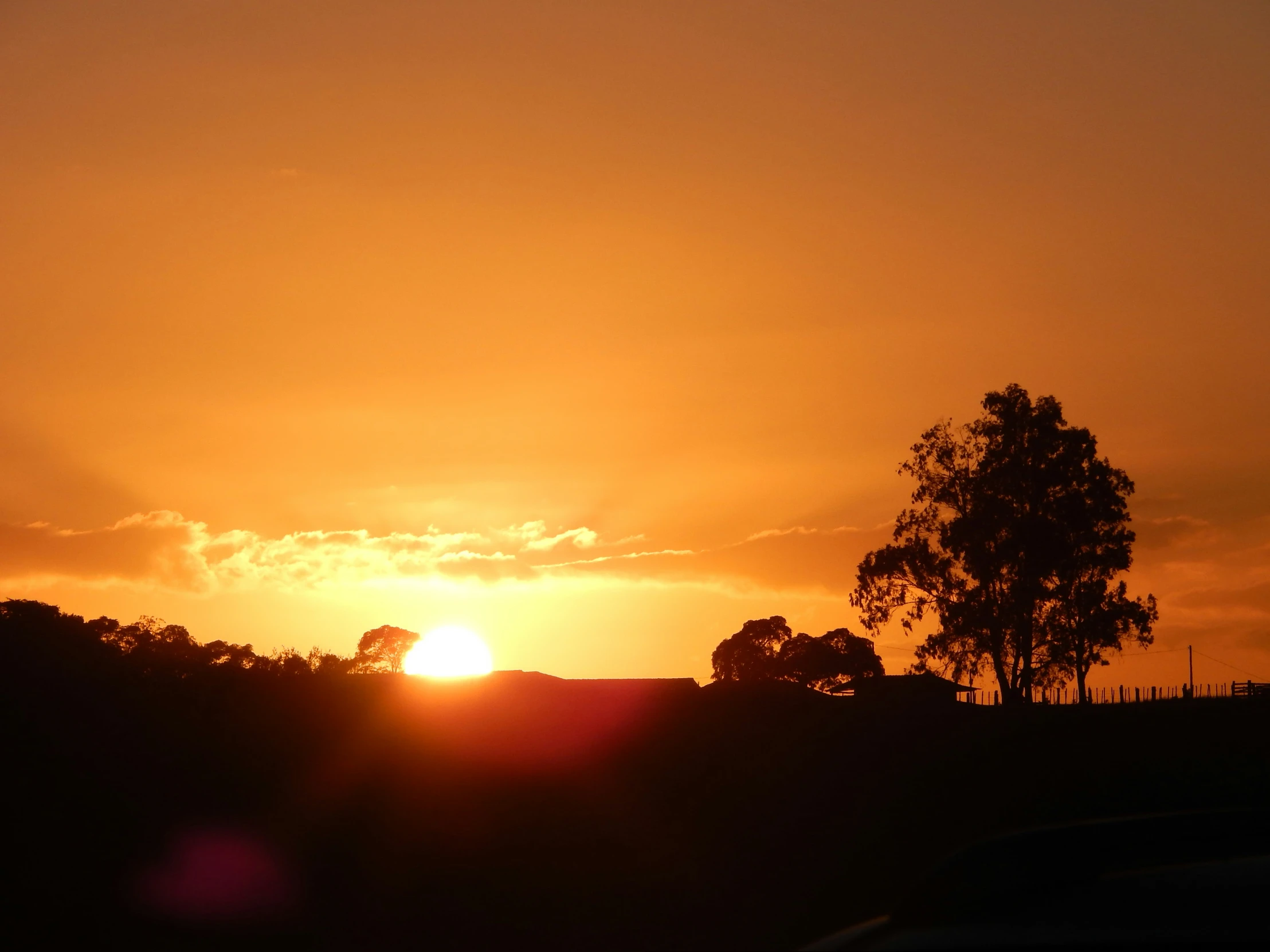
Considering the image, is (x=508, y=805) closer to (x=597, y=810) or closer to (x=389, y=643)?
(x=597, y=810)

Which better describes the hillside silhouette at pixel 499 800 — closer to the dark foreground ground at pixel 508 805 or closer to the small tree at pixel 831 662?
the dark foreground ground at pixel 508 805

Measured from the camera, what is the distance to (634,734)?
96.1 ft

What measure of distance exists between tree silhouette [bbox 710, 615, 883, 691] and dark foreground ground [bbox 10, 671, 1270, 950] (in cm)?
5419

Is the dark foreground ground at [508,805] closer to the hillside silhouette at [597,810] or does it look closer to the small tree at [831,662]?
the hillside silhouette at [597,810]

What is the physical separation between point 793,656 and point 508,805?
2617 inches

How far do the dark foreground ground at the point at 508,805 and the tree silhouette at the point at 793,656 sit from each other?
5419 centimetres

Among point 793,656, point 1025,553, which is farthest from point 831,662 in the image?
point 1025,553

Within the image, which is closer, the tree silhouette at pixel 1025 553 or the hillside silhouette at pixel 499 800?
the hillside silhouette at pixel 499 800

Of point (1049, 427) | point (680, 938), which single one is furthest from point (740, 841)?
point (1049, 427)

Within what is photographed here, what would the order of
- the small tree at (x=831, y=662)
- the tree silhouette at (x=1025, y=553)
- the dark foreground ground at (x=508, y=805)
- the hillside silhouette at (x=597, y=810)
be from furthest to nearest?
1. the small tree at (x=831, y=662)
2. the tree silhouette at (x=1025, y=553)
3. the dark foreground ground at (x=508, y=805)
4. the hillside silhouette at (x=597, y=810)

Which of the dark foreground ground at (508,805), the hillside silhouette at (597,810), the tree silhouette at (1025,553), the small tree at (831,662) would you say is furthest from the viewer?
the small tree at (831,662)

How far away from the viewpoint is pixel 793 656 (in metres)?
85.9

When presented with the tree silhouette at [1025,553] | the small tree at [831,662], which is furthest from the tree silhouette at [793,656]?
the tree silhouette at [1025,553]

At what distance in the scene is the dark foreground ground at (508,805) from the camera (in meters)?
16.2
